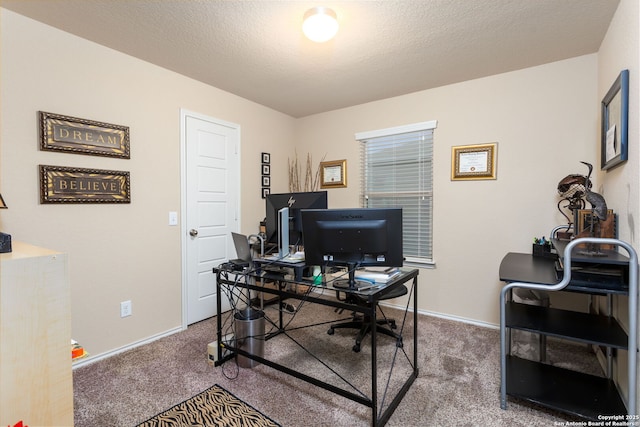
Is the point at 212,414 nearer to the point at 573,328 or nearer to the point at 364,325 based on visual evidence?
the point at 364,325

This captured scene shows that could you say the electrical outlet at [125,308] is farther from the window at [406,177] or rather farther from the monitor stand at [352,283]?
the window at [406,177]

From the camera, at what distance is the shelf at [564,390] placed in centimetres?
163

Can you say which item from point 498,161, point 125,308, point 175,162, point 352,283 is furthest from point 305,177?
point 352,283

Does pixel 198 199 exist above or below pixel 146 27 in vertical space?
below

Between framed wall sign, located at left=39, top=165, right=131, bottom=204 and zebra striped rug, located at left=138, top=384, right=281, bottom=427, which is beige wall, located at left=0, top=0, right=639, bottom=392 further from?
zebra striped rug, located at left=138, top=384, right=281, bottom=427

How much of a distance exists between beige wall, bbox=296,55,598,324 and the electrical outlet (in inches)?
115

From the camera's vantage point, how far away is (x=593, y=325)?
177 centimetres

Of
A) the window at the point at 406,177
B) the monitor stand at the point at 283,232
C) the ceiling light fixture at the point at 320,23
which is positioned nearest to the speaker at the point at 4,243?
the monitor stand at the point at 283,232

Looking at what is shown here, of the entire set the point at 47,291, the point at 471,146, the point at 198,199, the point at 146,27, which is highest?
the point at 146,27

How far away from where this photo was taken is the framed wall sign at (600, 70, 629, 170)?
1.69 meters

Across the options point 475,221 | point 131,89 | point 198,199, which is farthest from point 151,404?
point 475,221

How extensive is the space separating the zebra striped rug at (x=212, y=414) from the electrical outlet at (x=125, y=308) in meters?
1.11

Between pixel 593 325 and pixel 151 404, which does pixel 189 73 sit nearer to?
pixel 151 404

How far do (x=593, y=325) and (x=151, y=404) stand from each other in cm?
273
